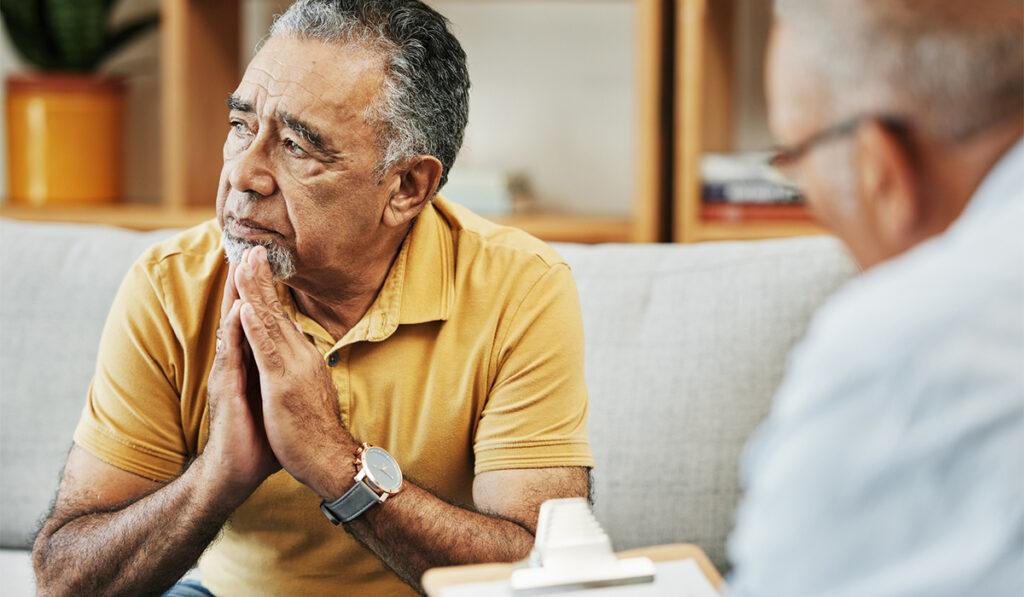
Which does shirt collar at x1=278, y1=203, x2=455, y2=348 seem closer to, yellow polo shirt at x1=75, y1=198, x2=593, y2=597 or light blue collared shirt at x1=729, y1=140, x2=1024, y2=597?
yellow polo shirt at x1=75, y1=198, x2=593, y2=597

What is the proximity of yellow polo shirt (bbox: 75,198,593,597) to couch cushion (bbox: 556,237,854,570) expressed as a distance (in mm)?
235

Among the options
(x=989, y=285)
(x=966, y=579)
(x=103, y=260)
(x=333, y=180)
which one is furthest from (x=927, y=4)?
(x=103, y=260)

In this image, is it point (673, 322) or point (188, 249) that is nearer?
point (188, 249)

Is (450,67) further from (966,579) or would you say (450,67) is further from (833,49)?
(966,579)

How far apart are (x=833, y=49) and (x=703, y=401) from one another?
3.00 feet

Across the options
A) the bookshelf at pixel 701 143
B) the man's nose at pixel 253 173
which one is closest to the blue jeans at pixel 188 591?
the man's nose at pixel 253 173

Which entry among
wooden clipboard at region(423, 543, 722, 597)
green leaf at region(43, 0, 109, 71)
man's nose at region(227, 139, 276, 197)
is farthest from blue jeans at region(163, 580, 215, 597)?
green leaf at region(43, 0, 109, 71)

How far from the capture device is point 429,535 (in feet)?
3.95

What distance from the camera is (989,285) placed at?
0.59m

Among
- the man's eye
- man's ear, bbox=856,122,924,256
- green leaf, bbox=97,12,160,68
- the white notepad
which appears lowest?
the white notepad

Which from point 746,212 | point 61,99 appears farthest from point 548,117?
point 61,99

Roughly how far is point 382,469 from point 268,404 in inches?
5.7

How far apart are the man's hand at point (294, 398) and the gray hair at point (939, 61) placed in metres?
0.70

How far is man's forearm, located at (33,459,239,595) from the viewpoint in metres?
1.21
